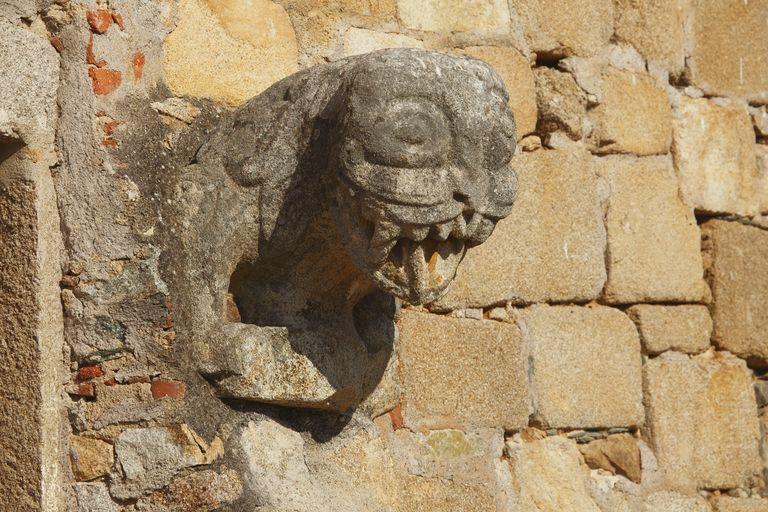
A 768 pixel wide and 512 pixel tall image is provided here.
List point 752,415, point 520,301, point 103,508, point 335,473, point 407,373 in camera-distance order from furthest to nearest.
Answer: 1. point 752,415
2. point 520,301
3. point 407,373
4. point 335,473
5. point 103,508

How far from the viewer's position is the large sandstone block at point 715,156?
4172mm

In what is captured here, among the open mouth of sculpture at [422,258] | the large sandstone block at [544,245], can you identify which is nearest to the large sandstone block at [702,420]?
the large sandstone block at [544,245]

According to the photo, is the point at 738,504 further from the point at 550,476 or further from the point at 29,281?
the point at 29,281

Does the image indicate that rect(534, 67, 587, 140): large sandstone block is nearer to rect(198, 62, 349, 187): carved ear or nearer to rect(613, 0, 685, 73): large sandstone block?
rect(613, 0, 685, 73): large sandstone block

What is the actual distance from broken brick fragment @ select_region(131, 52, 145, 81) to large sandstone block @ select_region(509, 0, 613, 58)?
1.23m

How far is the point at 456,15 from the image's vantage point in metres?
3.61

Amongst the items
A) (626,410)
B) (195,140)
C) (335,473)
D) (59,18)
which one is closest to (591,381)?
(626,410)

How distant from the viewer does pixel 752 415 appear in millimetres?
4203

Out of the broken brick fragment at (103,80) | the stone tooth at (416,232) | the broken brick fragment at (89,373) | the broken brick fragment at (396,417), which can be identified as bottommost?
the broken brick fragment at (396,417)

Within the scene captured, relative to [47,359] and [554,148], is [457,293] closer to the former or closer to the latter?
[554,148]

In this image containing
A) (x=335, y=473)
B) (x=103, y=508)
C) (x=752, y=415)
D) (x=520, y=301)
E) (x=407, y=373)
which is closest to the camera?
(x=103, y=508)

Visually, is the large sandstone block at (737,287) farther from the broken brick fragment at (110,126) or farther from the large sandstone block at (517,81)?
the broken brick fragment at (110,126)

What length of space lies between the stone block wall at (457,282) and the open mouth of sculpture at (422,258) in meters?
0.40

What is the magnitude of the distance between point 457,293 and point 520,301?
224 mm
